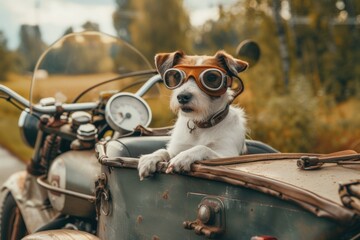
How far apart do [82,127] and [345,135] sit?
9368mm

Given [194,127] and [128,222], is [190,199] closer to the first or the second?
[128,222]

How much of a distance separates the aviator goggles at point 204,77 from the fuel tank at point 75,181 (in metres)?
0.99

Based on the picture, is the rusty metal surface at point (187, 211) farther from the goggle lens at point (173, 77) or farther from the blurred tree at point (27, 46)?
the blurred tree at point (27, 46)

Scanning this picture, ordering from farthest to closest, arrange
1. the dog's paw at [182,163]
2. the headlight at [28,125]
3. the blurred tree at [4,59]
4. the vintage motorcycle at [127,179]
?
the blurred tree at [4,59] → the headlight at [28,125] → the dog's paw at [182,163] → the vintage motorcycle at [127,179]

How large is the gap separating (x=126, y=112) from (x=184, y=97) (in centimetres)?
110

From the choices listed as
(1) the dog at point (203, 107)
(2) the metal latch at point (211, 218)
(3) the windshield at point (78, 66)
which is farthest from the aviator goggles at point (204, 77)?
(3) the windshield at point (78, 66)

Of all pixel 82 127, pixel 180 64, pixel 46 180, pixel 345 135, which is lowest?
pixel 345 135

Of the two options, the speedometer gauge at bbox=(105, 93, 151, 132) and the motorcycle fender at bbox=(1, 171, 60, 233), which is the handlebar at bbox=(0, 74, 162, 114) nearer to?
the speedometer gauge at bbox=(105, 93, 151, 132)

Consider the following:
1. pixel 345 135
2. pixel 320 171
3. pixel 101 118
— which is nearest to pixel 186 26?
pixel 345 135

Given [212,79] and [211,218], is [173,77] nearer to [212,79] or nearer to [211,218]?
[212,79]

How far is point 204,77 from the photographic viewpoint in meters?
3.44

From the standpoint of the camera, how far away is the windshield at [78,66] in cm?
496

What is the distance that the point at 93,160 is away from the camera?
4.34m

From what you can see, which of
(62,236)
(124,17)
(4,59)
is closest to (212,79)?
(62,236)
